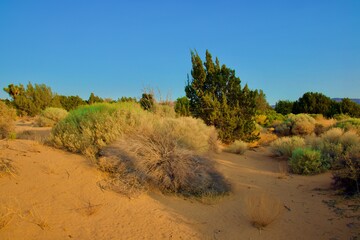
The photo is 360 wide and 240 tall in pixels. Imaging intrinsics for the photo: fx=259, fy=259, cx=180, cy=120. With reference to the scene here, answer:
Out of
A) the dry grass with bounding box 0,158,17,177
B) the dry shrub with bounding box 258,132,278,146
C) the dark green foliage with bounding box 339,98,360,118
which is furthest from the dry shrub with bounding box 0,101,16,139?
the dark green foliage with bounding box 339,98,360,118

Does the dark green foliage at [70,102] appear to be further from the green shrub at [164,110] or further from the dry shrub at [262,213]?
the dry shrub at [262,213]

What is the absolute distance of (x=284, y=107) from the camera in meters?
35.9

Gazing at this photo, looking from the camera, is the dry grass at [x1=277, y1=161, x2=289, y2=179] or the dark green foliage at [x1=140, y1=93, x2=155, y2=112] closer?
the dry grass at [x1=277, y1=161, x2=289, y2=179]

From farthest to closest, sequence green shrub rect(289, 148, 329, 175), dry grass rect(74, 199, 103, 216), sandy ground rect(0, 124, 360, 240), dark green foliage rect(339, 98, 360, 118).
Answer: dark green foliage rect(339, 98, 360, 118) < green shrub rect(289, 148, 329, 175) < dry grass rect(74, 199, 103, 216) < sandy ground rect(0, 124, 360, 240)

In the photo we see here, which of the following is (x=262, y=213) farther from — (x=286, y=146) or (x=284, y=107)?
(x=284, y=107)

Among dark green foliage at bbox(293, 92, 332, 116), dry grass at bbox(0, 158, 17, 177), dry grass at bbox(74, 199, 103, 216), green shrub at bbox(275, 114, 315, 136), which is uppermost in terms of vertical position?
dark green foliage at bbox(293, 92, 332, 116)

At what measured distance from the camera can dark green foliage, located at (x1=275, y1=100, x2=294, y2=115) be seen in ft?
115

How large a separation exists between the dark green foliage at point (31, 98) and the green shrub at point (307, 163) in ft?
87.6

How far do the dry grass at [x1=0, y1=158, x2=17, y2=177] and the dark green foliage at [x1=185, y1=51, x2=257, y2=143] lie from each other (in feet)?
34.3

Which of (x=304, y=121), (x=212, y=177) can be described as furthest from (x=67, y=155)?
(x=304, y=121)

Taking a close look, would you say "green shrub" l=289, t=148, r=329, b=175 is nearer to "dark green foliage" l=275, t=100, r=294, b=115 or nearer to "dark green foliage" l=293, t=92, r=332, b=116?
"dark green foliage" l=293, t=92, r=332, b=116

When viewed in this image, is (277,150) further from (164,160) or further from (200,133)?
(164,160)

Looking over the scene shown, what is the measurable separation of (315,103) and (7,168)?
30600 millimetres

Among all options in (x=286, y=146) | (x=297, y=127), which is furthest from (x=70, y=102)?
(x=286, y=146)
